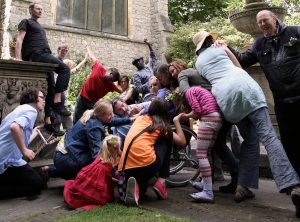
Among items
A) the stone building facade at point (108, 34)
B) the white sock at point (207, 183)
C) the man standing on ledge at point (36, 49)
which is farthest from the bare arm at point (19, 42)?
the stone building facade at point (108, 34)

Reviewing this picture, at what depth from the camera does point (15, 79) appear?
531cm

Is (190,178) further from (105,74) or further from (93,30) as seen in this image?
(93,30)

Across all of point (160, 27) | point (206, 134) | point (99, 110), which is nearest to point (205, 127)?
point (206, 134)

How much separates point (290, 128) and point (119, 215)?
1.92 meters

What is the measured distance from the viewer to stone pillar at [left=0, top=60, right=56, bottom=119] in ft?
17.0

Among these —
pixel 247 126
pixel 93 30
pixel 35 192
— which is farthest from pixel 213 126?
pixel 93 30

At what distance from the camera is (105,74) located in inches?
250

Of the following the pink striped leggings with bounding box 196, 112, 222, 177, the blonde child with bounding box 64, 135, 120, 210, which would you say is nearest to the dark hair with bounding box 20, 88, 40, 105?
the blonde child with bounding box 64, 135, 120, 210

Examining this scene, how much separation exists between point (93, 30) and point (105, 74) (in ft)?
46.4

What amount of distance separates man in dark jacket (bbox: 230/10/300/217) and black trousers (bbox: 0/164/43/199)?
2.86 m

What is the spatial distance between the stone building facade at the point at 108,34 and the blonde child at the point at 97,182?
38.0ft

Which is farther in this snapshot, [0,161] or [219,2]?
[219,2]

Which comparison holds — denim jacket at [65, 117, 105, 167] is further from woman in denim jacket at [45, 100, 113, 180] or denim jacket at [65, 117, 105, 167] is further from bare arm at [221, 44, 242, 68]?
bare arm at [221, 44, 242, 68]

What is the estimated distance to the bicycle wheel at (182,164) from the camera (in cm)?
477
